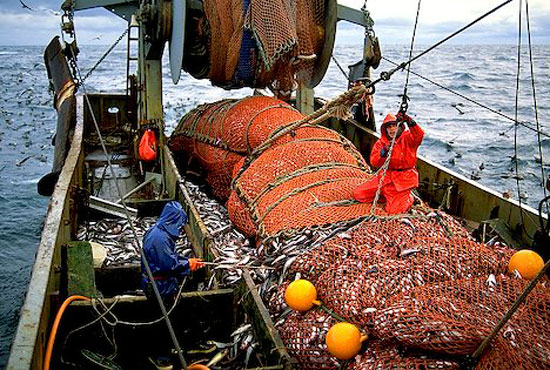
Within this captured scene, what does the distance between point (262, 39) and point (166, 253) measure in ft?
14.1

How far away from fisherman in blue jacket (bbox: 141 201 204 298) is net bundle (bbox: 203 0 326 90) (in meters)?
3.58

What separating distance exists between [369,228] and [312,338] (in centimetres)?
144

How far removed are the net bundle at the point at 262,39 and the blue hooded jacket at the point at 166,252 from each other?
357 cm

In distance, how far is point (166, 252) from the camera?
5.75 m

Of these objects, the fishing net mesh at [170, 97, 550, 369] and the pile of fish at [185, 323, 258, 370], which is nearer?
the fishing net mesh at [170, 97, 550, 369]

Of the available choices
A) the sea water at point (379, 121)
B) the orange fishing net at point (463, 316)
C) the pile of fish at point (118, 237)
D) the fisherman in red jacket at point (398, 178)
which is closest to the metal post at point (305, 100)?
the pile of fish at point (118, 237)

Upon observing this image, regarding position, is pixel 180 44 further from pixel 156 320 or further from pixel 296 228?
pixel 156 320

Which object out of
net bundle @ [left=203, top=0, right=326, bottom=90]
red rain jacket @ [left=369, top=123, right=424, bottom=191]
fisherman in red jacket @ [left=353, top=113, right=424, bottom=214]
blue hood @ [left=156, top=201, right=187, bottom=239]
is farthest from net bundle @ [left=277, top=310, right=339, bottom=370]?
net bundle @ [left=203, top=0, right=326, bottom=90]

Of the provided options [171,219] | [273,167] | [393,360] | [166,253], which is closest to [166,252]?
[166,253]

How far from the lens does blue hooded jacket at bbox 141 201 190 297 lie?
18.9 ft

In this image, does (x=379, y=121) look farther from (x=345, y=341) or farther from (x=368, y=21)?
(x=345, y=341)

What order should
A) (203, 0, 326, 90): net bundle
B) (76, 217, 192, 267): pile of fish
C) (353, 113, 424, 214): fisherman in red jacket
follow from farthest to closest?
(203, 0, 326, 90): net bundle < (76, 217, 192, 267): pile of fish < (353, 113, 424, 214): fisherman in red jacket

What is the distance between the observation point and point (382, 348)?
394 cm

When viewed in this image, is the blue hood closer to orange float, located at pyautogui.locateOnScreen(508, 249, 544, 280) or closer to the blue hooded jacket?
the blue hooded jacket
